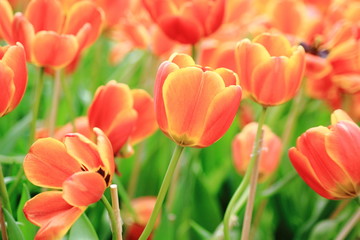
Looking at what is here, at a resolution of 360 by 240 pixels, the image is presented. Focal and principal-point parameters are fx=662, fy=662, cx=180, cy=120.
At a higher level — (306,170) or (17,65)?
(17,65)

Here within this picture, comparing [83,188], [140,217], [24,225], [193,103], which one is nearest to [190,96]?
[193,103]

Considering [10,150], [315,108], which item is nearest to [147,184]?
[10,150]

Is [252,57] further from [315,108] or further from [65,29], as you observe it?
[315,108]

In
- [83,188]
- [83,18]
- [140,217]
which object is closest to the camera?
[83,188]

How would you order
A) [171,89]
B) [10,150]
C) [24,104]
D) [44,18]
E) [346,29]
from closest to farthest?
1. [171,89]
2. [44,18]
3. [346,29]
4. [10,150]
5. [24,104]

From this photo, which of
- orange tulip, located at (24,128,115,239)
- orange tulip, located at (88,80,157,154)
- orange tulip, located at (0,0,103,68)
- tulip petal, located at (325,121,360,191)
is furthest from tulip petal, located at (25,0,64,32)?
tulip petal, located at (325,121,360,191)

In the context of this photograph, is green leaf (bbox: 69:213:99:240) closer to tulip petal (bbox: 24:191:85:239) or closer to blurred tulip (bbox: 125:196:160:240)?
tulip petal (bbox: 24:191:85:239)

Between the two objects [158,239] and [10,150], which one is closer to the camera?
[158,239]

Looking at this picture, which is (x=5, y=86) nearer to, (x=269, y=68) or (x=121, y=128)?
(x=121, y=128)
